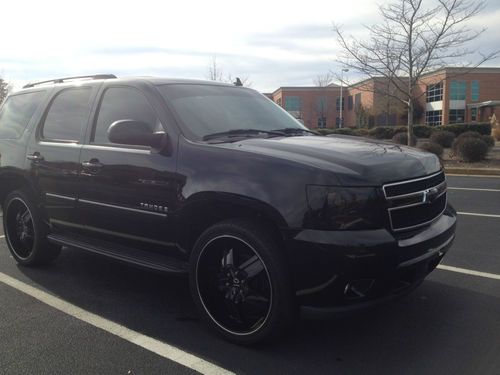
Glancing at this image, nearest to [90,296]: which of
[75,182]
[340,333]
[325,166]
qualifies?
[75,182]

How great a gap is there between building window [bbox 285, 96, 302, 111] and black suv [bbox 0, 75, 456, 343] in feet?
238

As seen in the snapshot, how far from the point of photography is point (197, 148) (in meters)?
3.60

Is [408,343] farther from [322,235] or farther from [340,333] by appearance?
[322,235]

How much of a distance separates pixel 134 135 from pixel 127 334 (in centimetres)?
149

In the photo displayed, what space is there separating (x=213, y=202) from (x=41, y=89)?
300cm

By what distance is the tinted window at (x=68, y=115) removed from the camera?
4625 millimetres

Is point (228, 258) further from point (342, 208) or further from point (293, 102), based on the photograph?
point (293, 102)

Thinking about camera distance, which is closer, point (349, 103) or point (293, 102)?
point (349, 103)

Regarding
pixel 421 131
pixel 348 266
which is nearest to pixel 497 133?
pixel 421 131

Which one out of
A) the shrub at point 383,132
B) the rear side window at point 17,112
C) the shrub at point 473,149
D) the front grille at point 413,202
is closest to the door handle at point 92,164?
the rear side window at point 17,112

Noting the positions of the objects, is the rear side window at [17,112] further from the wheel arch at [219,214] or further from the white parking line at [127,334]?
the wheel arch at [219,214]

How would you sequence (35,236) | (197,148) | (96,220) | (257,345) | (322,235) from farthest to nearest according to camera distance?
(35,236), (96,220), (197,148), (257,345), (322,235)

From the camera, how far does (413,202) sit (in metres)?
3.29

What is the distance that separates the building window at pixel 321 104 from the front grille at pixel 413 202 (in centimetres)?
7168
